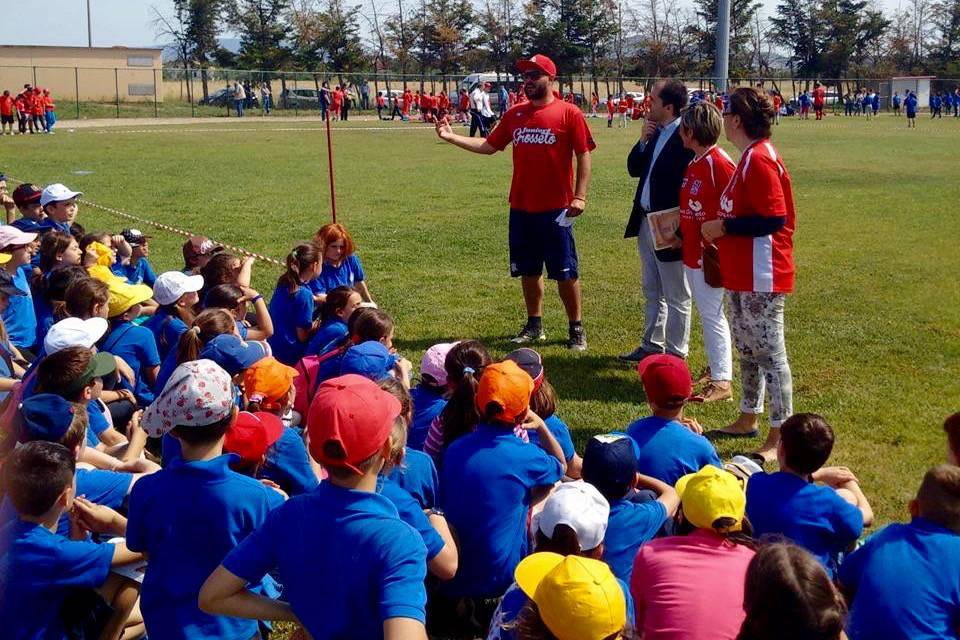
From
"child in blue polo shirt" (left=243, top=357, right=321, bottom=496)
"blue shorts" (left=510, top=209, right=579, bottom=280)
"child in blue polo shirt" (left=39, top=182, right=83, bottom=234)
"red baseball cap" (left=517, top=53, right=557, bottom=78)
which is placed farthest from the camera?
"child in blue polo shirt" (left=39, top=182, right=83, bottom=234)

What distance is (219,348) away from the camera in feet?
15.8

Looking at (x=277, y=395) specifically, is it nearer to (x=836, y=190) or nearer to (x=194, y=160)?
(x=836, y=190)

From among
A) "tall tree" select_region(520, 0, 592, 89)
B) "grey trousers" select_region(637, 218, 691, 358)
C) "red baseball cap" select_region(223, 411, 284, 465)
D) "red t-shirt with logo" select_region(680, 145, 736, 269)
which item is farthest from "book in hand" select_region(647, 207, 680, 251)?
"tall tree" select_region(520, 0, 592, 89)

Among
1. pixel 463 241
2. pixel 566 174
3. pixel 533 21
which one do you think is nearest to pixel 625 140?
pixel 463 241

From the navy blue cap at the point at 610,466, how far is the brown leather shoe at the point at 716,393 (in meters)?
3.04

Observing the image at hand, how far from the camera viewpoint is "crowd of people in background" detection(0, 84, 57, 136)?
35.6 m

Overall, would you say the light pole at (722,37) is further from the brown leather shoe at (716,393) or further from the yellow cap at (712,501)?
the yellow cap at (712,501)

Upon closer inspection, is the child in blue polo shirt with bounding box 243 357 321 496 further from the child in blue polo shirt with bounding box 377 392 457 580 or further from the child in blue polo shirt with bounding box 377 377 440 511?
the child in blue polo shirt with bounding box 377 392 457 580

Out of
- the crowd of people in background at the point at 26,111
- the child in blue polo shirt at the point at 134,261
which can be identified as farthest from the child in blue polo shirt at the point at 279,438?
the crowd of people in background at the point at 26,111

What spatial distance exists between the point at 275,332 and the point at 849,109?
60.6 m

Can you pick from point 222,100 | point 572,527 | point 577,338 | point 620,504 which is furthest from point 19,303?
point 222,100

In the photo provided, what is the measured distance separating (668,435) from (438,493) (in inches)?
41.9

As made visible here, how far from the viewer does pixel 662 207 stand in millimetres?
7227

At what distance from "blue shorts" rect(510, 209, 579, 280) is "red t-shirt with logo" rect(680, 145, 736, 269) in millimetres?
1437
